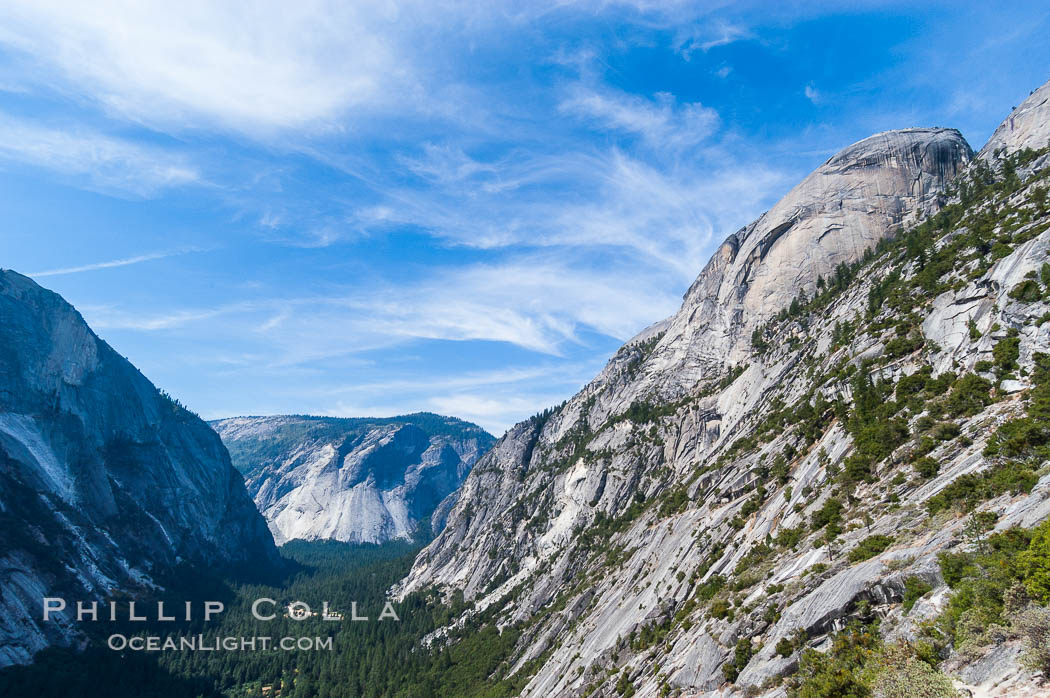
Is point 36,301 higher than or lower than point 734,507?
higher

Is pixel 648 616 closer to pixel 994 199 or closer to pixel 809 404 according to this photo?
pixel 809 404

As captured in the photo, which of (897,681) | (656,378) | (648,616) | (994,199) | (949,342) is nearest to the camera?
(897,681)

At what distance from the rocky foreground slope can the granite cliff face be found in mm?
102354

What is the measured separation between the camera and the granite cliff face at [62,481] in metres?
116

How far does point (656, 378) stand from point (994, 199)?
281 feet

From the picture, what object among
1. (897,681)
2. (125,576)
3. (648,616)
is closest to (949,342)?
(897,681)

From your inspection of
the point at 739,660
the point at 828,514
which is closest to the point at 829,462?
the point at 828,514

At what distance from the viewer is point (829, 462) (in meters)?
47.8

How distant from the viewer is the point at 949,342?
46.5 meters

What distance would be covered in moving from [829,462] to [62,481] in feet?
649

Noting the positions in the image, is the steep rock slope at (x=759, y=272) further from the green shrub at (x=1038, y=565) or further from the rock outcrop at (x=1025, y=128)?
the green shrub at (x=1038, y=565)

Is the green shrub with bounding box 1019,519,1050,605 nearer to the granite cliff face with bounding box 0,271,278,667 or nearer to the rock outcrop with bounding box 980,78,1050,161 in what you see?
the rock outcrop with bounding box 980,78,1050,161

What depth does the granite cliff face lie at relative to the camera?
381 ft

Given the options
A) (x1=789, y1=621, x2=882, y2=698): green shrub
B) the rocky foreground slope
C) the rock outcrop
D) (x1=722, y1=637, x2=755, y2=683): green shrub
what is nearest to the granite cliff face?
the rocky foreground slope
